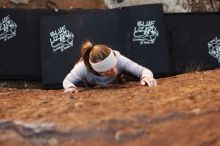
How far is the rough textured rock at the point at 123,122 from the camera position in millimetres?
2912

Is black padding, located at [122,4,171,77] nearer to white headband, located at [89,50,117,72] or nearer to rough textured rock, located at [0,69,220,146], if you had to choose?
white headband, located at [89,50,117,72]

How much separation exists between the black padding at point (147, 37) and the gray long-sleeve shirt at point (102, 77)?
208 centimetres

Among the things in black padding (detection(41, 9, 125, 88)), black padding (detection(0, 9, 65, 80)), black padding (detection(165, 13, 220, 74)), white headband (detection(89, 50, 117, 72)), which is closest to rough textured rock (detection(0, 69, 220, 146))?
white headband (detection(89, 50, 117, 72))

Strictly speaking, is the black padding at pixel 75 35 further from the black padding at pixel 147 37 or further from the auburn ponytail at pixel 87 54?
the auburn ponytail at pixel 87 54

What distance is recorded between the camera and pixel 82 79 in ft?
17.2

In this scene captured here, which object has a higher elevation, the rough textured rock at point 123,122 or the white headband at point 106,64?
the white headband at point 106,64

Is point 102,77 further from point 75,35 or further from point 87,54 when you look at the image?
point 75,35

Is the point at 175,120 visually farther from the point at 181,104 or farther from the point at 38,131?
the point at 38,131

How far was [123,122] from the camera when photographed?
3094mm

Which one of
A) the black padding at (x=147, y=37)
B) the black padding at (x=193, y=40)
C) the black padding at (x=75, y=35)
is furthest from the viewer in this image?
→ the black padding at (x=193, y=40)

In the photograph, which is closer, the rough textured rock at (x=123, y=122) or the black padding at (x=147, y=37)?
the rough textured rock at (x=123, y=122)

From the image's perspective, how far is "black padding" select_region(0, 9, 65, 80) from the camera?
7.64m

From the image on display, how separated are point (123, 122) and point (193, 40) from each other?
4707 mm

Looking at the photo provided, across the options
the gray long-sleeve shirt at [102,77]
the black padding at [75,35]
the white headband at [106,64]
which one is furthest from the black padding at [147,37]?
the white headband at [106,64]
